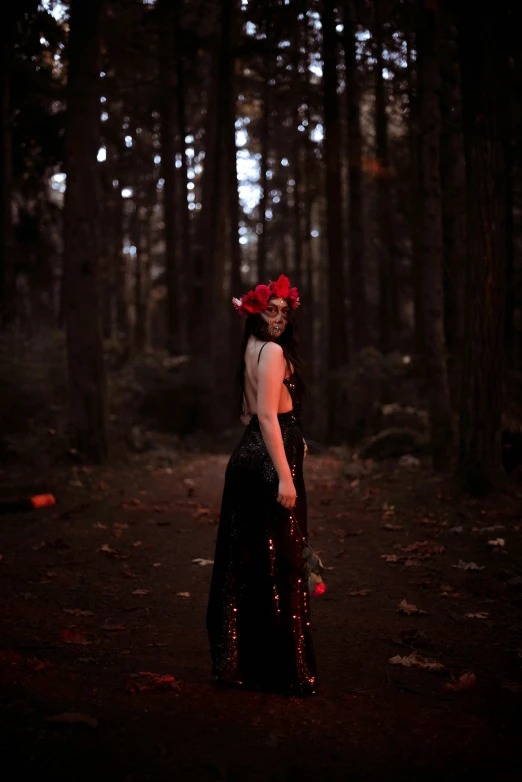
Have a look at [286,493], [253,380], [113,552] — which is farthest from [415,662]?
[113,552]

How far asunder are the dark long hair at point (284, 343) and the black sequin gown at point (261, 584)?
10 cm

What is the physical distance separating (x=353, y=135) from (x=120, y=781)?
64.7ft

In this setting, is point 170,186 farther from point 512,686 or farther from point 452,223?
point 512,686

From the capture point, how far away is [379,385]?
19.8 metres

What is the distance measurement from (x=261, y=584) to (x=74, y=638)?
1746 mm

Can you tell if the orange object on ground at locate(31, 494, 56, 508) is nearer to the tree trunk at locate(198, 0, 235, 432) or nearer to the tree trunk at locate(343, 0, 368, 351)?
the tree trunk at locate(198, 0, 235, 432)

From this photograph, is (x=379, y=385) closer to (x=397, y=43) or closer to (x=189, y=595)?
(x=397, y=43)

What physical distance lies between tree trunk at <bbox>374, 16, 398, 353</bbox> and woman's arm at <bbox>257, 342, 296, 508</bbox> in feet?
41.9

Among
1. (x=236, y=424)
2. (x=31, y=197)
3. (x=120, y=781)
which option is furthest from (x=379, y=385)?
(x=120, y=781)

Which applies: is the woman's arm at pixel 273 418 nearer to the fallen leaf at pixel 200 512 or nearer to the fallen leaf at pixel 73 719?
the fallen leaf at pixel 73 719

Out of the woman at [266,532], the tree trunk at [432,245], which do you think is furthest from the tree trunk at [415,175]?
the woman at [266,532]

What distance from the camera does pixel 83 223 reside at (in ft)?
46.4

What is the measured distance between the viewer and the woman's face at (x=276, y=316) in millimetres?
4953

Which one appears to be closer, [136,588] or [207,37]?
[136,588]
